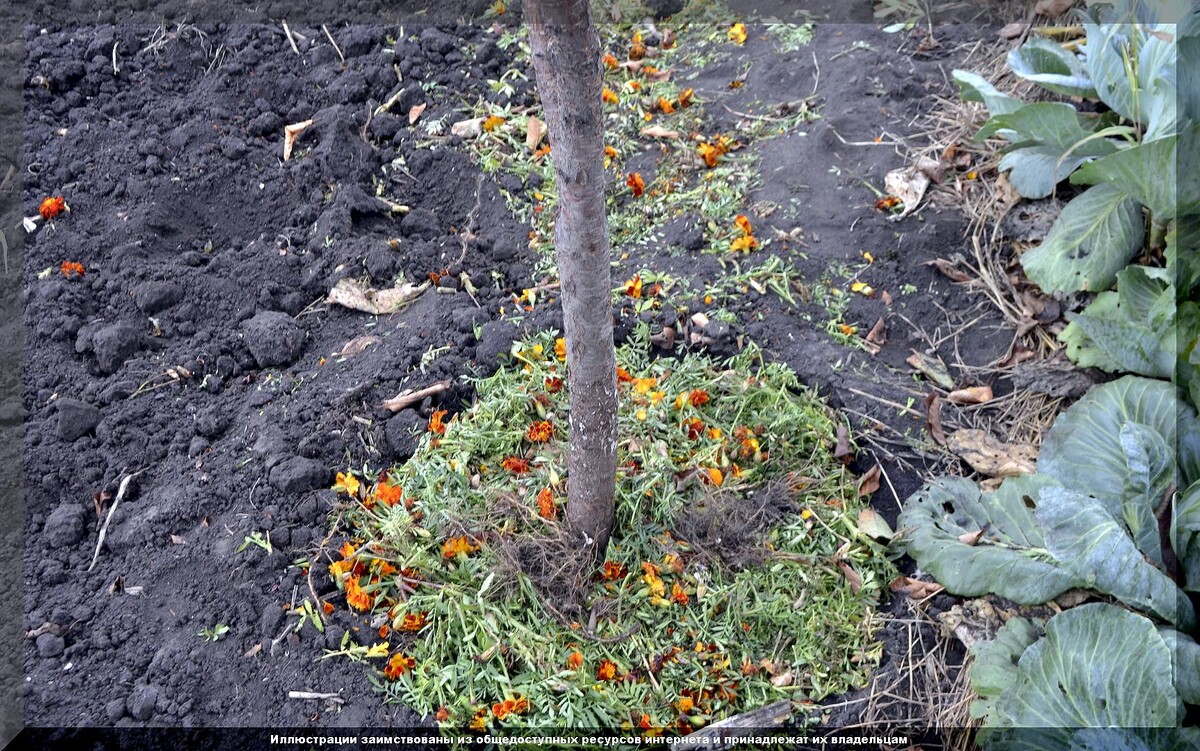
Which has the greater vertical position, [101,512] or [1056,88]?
[1056,88]

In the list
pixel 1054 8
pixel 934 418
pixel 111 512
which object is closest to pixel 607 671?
pixel 934 418

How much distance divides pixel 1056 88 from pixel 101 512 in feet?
12.7

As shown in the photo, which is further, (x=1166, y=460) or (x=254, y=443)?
(x=254, y=443)

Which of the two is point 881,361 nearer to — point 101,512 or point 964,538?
point 964,538

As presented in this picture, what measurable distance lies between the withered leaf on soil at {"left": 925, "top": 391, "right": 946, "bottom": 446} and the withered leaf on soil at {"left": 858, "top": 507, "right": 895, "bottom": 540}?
411 millimetres

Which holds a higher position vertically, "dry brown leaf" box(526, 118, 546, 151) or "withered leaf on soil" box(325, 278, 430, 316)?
"dry brown leaf" box(526, 118, 546, 151)

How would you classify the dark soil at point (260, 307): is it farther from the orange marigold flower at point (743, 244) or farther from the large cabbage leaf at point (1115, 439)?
the large cabbage leaf at point (1115, 439)

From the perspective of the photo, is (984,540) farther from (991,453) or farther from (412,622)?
(412,622)

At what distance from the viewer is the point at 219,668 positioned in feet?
8.29

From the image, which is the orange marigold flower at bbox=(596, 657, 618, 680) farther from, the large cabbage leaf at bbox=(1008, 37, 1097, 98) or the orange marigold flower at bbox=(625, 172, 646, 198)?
the large cabbage leaf at bbox=(1008, 37, 1097, 98)

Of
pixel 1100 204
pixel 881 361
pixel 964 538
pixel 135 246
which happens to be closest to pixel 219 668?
pixel 135 246

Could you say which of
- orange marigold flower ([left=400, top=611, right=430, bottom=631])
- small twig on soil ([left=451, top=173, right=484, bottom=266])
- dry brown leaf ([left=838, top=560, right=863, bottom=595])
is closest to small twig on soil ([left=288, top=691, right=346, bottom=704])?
orange marigold flower ([left=400, top=611, right=430, bottom=631])

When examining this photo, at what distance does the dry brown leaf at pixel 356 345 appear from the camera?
3.38m

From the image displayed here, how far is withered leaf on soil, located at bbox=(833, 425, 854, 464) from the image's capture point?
3023mm
